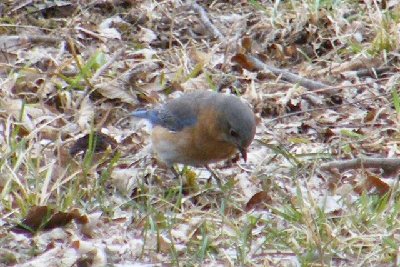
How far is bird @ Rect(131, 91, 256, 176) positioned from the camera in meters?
6.16

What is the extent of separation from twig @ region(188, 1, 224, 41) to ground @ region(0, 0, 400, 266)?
2 centimetres

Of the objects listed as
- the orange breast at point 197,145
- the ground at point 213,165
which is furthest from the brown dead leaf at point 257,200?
the orange breast at point 197,145

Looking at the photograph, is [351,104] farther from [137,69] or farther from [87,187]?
[87,187]

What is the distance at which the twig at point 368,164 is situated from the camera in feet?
20.7

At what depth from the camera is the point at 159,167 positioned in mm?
6672

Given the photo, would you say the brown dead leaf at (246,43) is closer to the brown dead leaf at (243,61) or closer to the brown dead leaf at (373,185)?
the brown dead leaf at (243,61)

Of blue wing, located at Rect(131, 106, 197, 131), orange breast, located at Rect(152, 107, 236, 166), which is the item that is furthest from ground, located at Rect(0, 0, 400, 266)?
blue wing, located at Rect(131, 106, 197, 131)

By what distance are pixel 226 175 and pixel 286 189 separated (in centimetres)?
51

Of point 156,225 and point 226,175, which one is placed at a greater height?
point 156,225

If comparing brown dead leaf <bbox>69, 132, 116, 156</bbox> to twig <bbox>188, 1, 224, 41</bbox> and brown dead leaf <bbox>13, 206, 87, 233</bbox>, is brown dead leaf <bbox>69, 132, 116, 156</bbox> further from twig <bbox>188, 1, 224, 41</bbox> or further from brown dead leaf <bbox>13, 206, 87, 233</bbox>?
twig <bbox>188, 1, 224, 41</bbox>

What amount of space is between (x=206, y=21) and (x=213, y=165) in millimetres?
2158

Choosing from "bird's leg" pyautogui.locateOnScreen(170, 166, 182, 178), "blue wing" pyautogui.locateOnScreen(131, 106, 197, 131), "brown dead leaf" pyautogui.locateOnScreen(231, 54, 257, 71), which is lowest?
"brown dead leaf" pyautogui.locateOnScreen(231, 54, 257, 71)

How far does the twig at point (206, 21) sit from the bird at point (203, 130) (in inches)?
74.3

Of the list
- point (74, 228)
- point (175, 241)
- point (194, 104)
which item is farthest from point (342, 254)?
point (194, 104)
